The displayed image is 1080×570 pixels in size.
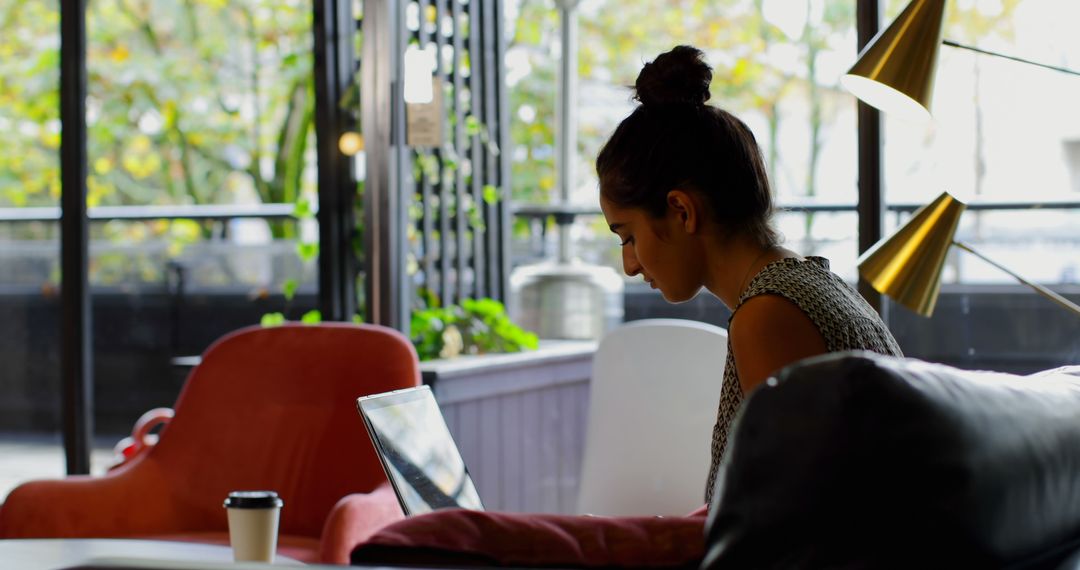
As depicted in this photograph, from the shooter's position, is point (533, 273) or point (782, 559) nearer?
point (782, 559)

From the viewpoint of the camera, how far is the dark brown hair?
1.62 metres

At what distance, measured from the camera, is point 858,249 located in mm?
2791

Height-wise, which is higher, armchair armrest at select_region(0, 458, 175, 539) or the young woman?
the young woman

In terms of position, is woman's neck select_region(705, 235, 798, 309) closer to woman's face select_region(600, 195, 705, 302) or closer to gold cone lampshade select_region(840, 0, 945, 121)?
woman's face select_region(600, 195, 705, 302)

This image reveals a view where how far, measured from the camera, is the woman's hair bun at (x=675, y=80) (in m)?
1.66

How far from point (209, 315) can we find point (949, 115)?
3.26 meters

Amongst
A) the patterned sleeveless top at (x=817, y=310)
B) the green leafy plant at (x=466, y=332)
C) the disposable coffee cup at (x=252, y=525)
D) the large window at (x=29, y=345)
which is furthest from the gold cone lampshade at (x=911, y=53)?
the large window at (x=29, y=345)

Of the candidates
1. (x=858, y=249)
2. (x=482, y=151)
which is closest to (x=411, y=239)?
(x=482, y=151)

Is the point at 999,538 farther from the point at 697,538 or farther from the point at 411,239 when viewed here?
the point at 411,239

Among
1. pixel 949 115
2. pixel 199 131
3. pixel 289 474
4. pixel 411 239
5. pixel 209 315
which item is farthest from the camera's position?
pixel 199 131

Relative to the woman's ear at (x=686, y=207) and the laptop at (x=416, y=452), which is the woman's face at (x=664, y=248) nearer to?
the woman's ear at (x=686, y=207)

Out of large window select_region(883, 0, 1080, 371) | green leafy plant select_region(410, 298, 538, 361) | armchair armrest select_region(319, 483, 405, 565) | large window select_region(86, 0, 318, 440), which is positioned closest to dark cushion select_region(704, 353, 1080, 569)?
armchair armrest select_region(319, 483, 405, 565)

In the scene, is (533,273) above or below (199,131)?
below

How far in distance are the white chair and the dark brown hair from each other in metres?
1.31
